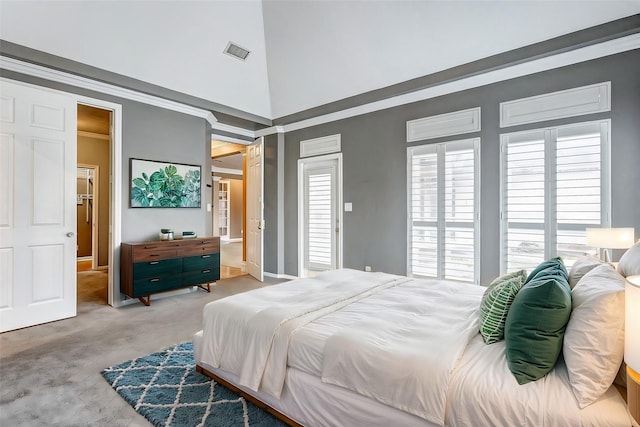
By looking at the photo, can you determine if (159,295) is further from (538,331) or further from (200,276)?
(538,331)

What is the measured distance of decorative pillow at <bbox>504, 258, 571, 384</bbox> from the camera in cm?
128

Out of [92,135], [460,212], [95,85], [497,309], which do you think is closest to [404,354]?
[497,309]

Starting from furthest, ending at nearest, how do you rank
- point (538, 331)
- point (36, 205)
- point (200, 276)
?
point (200, 276)
point (36, 205)
point (538, 331)

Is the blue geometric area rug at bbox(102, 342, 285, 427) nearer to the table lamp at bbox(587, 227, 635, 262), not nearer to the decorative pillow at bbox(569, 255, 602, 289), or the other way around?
the decorative pillow at bbox(569, 255, 602, 289)

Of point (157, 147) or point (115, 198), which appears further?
point (157, 147)

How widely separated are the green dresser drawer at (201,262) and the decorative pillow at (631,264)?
4.46 meters

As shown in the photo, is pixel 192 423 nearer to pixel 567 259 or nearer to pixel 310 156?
pixel 567 259

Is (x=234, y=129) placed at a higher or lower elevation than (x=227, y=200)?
higher

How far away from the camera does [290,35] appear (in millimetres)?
4219

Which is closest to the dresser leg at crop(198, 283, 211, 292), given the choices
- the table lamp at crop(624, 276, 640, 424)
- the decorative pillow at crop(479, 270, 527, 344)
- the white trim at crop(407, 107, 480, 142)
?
the white trim at crop(407, 107, 480, 142)

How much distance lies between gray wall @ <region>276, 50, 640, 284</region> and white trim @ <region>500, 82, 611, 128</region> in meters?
0.05

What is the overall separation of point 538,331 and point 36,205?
4554 millimetres

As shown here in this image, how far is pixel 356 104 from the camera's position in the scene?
4820 millimetres

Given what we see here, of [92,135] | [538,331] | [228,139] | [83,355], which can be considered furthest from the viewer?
[92,135]
